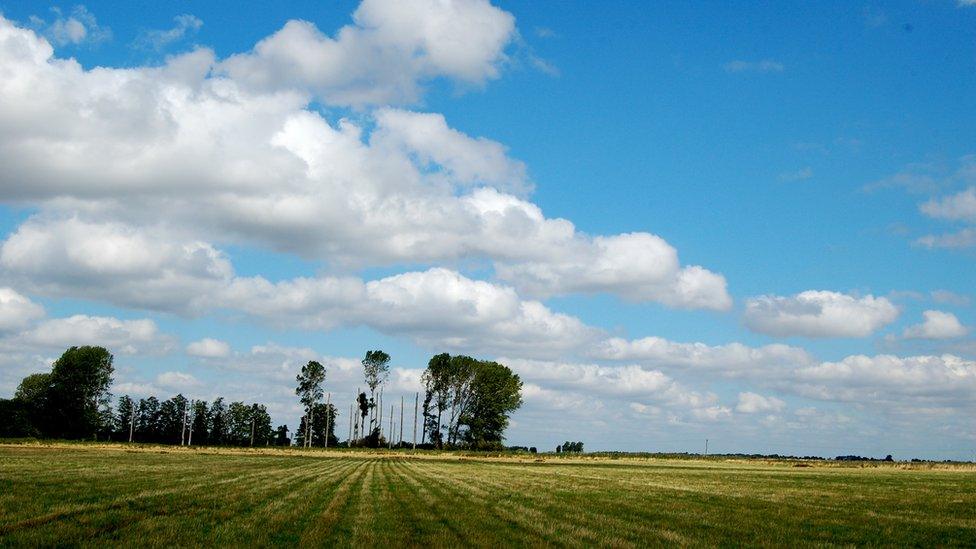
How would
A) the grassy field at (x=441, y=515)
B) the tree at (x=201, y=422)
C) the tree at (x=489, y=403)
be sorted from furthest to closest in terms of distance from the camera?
the tree at (x=201, y=422), the tree at (x=489, y=403), the grassy field at (x=441, y=515)

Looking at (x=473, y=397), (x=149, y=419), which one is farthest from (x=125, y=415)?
(x=473, y=397)

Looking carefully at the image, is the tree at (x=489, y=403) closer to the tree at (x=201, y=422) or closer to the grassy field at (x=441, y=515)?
the tree at (x=201, y=422)

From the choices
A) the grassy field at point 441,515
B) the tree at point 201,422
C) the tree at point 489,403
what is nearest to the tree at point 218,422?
the tree at point 201,422

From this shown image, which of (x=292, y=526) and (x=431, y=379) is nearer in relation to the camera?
(x=292, y=526)

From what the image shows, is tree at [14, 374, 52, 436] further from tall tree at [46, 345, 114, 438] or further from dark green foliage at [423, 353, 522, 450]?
dark green foliage at [423, 353, 522, 450]

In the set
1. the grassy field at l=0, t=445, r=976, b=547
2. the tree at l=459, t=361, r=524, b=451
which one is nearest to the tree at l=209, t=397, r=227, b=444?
the tree at l=459, t=361, r=524, b=451

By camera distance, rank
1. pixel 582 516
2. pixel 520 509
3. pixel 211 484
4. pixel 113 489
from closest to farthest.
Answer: pixel 582 516, pixel 520 509, pixel 113 489, pixel 211 484

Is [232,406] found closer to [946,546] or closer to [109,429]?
[109,429]

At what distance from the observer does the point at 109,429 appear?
173 metres

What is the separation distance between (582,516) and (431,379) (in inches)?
5457

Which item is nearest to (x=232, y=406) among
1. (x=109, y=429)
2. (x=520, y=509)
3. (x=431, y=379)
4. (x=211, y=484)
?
(x=109, y=429)

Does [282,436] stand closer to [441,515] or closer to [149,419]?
[149,419]

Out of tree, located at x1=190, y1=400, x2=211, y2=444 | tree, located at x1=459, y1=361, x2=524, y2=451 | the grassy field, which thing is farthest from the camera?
tree, located at x1=190, y1=400, x2=211, y2=444

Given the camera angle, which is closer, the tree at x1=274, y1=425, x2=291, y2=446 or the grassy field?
the grassy field
